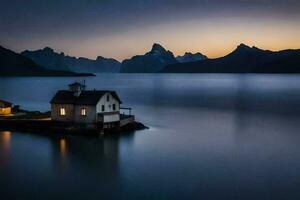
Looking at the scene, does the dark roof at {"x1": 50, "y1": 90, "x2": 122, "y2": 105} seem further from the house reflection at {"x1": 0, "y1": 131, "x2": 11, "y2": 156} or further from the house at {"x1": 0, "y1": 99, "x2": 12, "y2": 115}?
the house at {"x1": 0, "y1": 99, "x2": 12, "y2": 115}

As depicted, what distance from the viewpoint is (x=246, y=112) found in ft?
315

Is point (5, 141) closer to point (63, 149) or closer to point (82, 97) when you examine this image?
point (63, 149)

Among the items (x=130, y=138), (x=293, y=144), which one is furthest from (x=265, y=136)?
(x=130, y=138)

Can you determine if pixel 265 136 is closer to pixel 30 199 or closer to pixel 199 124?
pixel 199 124

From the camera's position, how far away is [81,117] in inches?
2174

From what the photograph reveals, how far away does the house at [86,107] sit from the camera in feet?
179

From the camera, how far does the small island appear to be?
54438 mm

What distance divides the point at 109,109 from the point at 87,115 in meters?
3.47

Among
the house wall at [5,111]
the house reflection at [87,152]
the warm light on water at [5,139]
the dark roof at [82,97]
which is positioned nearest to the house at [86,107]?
the dark roof at [82,97]

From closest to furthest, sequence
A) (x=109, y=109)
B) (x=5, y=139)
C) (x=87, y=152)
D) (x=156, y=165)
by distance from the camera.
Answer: (x=156, y=165)
(x=87, y=152)
(x=5, y=139)
(x=109, y=109)

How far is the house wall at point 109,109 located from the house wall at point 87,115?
864mm

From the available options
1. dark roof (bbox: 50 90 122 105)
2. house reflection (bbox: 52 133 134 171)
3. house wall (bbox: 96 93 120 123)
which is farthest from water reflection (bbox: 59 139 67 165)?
house wall (bbox: 96 93 120 123)

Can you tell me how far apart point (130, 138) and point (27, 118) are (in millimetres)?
18956

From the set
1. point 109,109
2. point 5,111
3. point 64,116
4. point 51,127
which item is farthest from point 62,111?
point 5,111
